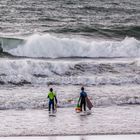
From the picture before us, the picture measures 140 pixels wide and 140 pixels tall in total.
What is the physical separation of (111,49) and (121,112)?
615 inches

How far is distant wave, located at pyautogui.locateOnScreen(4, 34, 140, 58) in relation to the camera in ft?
121

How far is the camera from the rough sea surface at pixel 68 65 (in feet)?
68.1

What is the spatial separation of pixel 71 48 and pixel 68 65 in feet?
20.2

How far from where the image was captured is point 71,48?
3775cm

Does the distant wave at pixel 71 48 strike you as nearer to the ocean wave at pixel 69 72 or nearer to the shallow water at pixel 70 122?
the ocean wave at pixel 69 72

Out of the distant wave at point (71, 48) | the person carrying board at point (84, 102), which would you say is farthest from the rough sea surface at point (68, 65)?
the person carrying board at point (84, 102)

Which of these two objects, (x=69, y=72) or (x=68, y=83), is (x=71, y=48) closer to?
(x=69, y=72)

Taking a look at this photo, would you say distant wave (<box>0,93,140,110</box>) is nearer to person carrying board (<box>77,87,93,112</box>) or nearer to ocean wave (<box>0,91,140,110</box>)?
ocean wave (<box>0,91,140,110</box>)

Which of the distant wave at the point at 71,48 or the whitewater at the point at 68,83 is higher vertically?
the distant wave at the point at 71,48

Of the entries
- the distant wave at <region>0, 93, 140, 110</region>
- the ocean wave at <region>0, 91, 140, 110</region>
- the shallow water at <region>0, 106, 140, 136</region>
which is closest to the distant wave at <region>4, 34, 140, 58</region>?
the ocean wave at <region>0, 91, 140, 110</region>

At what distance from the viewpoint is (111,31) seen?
42.9m

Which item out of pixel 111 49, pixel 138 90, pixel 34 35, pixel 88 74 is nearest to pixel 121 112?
Answer: pixel 138 90

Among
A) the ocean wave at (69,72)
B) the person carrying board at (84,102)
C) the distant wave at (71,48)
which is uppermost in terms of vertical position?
the distant wave at (71,48)

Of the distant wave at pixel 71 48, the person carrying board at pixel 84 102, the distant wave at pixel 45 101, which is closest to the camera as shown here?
the person carrying board at pixel 84 102
